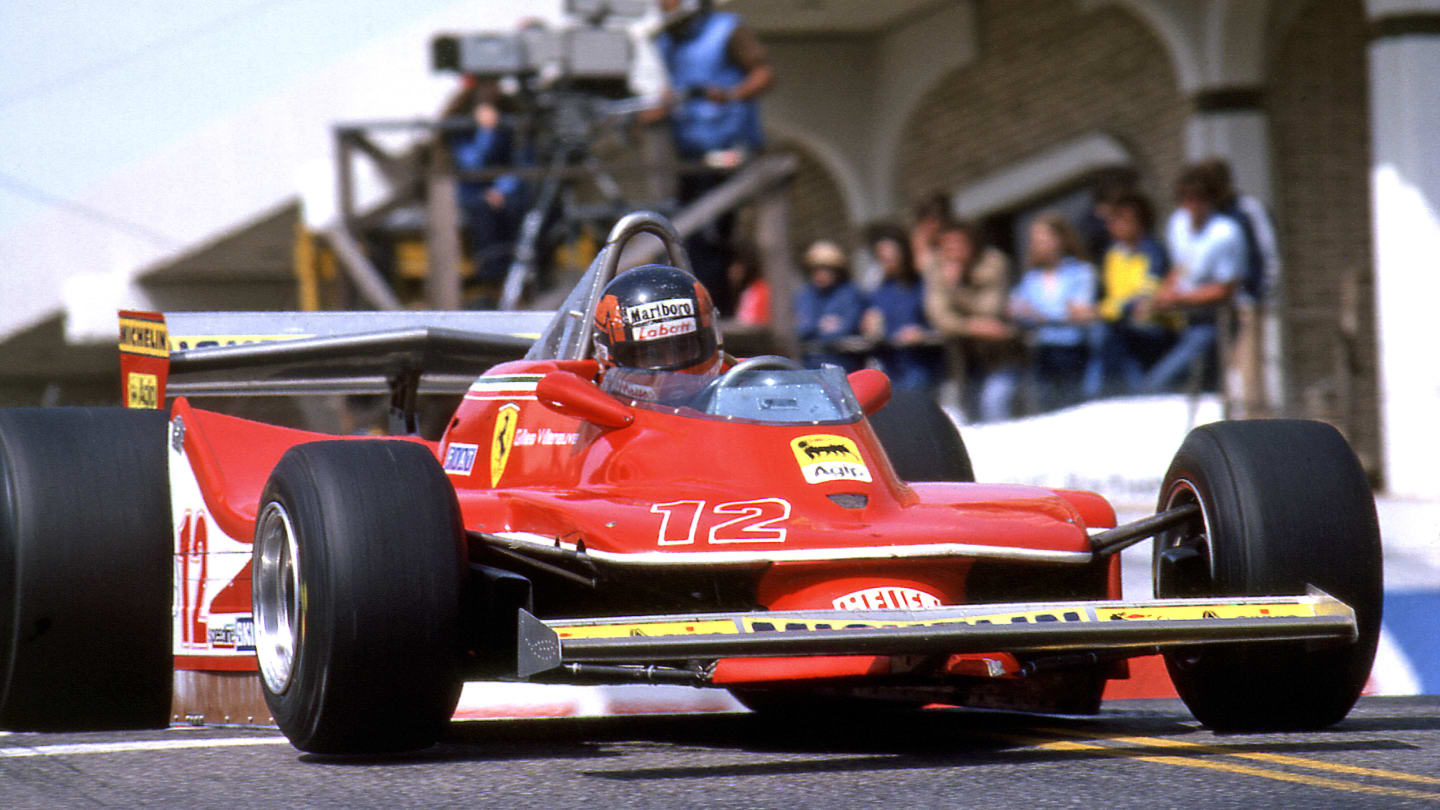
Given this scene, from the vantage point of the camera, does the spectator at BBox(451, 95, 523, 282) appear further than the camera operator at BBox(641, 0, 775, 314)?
Yes

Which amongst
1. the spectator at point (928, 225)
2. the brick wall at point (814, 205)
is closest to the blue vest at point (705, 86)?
the spectator at point (928, 225)

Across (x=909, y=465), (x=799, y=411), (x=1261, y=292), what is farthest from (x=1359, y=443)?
(x=799, y=411)

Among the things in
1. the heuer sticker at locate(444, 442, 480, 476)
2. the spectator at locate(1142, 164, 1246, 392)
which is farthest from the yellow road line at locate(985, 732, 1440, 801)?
the spectator at locate(1142, 164, 1246, 392)

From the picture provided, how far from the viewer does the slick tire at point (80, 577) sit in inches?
235

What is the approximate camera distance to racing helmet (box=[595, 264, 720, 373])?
624 centimetres

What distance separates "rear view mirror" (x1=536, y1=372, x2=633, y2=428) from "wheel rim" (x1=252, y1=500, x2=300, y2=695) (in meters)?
0.78

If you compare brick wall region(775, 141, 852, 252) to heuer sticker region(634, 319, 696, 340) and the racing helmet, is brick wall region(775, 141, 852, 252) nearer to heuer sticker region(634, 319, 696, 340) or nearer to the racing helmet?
the racing helmet

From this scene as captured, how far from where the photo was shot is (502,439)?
631 cm

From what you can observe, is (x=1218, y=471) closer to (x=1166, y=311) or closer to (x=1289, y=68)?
(x=1166, y=311)

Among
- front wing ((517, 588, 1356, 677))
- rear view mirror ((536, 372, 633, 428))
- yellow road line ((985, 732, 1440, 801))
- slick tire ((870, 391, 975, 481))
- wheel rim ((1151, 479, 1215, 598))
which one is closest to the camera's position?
yellow road line ((985, 732, 1440, 801))

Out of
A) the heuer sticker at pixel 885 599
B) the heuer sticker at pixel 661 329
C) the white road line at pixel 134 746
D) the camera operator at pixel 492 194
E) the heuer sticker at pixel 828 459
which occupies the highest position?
the camera operator at pixel 492 194

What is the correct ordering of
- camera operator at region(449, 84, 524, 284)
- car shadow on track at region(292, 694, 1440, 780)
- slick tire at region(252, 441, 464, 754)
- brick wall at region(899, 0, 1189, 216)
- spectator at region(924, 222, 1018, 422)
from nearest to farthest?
slick tire at region(252, 441, 464, 754), car shadow on track at region(292, 694, 1440, 780), spectator at region(924, 222, 1018, 422), camera operator at region(449, 84, 524, 284), brick wall at region(899, 0, 1189, 216)

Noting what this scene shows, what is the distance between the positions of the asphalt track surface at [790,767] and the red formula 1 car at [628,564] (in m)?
0.14

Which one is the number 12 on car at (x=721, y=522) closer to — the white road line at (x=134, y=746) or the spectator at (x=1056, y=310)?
the white road line at (x=134, y=746)
